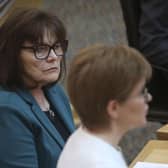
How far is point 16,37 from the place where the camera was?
167cm

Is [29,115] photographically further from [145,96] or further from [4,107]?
[145,96]

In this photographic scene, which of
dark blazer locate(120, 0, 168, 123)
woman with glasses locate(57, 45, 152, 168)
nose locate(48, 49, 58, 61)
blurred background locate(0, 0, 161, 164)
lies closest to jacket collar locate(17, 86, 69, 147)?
nose locate(48, 49, 58, 61)

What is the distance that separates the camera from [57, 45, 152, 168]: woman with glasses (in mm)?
1158

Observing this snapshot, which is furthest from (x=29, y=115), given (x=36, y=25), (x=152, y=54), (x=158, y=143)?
(x=152, y=54)

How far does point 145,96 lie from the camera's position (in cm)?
122

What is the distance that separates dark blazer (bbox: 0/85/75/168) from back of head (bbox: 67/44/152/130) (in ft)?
1.53

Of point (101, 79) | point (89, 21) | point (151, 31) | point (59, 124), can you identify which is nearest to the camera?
point (101, 79)

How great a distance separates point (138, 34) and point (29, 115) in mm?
839

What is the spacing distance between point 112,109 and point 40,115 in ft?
1.83

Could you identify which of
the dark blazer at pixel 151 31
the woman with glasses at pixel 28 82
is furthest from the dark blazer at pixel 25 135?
the dark blazer at pixel 151 31

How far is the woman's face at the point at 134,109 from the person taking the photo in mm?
1188

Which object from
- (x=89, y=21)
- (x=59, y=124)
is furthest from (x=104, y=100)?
(x=89, y=21)

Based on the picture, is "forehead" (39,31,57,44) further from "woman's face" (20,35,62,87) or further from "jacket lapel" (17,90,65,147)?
"jacket lapel" (17,90,65,147)

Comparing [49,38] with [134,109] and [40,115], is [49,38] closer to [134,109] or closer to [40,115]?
[40,115]
